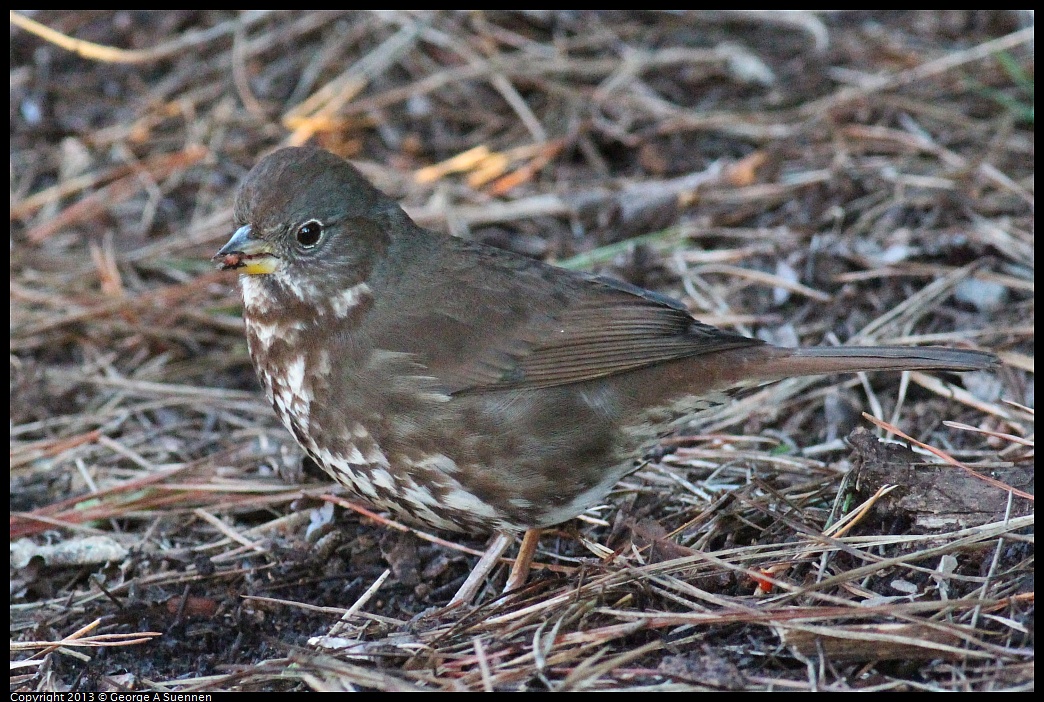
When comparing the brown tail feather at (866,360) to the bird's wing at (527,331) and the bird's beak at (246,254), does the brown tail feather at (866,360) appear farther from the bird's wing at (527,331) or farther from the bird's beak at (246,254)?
the bird's beak at (246,254)

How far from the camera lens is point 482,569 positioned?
3826 millimetres

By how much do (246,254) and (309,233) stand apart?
220 mm

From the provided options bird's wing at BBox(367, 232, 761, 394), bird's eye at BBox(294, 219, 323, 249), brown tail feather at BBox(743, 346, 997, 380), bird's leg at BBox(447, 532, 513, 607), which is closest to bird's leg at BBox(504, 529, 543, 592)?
bird's leg at BBox(447, 532, 513, 607)

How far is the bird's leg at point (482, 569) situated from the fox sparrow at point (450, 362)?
0.51 ft

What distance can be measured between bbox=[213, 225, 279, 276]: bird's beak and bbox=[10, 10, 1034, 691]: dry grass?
954 mm

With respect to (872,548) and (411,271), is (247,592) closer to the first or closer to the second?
(411,271)

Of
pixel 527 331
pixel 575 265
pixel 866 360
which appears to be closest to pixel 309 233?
pixel 527 331

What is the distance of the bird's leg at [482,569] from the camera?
3695 mm

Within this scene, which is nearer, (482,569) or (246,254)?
(246,254)

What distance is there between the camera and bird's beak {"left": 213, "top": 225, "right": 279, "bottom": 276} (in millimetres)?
3670

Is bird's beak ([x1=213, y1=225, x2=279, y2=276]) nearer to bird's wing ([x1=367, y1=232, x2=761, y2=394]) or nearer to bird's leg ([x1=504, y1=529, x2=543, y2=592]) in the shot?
bird's wing ([x1=367, y1=232, x2=761, y2=394])

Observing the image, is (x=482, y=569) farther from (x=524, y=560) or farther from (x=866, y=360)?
(x=866, y=360)

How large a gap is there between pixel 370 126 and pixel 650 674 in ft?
14.6

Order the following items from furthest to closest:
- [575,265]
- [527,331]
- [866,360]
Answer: [575,265] → [527,331] → [866,360]
